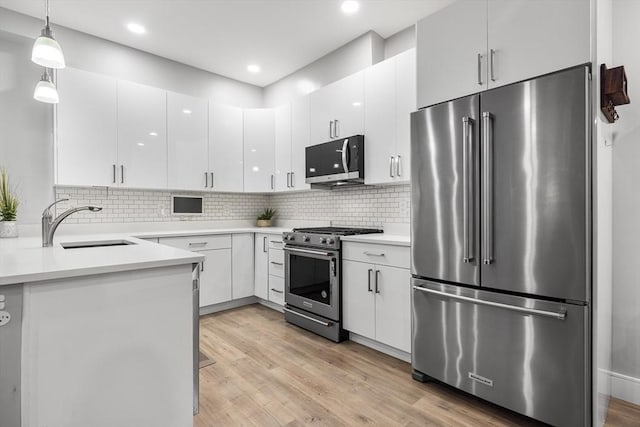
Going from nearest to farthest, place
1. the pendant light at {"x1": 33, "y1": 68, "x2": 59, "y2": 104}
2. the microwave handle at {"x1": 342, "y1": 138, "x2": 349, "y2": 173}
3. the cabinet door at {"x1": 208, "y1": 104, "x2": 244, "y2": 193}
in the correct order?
the pendant light at {"x1": 33, "y1": 68, "x2": 59, "y2": 104} → the microwave handle at {"x1": 342, "y1": 138, "x2": 349, "y2": 173} → the cabinet door at {"x1": 208, "y1": 104, "x2": 244, "y2": 193}

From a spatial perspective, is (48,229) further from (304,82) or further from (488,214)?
(304,82)

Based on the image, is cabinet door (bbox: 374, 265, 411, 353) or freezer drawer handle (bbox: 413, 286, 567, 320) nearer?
freezer drawer handle (bbox: 413, 286, 567, 320)

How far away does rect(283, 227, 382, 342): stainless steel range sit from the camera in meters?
2.96

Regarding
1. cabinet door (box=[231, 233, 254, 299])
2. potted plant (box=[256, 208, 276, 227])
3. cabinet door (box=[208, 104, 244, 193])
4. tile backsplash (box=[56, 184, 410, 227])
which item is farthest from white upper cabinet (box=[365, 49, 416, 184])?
potted plant (box=[256, 208, 276, 227])

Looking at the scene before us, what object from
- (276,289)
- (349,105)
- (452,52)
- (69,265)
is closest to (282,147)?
(349,105)

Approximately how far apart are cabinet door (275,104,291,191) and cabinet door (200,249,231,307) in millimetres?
1067

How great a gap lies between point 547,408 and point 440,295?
0.74 meters

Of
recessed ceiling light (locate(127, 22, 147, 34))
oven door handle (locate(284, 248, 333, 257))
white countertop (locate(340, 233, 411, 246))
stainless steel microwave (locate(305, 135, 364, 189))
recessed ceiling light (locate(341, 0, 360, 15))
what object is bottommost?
oven door handle (locate(284, 248, 333, 257))

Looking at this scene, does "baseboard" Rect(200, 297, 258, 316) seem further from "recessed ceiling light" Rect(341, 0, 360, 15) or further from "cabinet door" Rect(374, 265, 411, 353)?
"recessed ceiling light" Rect(341, 0, 360, 15)

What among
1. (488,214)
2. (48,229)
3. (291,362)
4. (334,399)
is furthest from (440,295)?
(48,229)

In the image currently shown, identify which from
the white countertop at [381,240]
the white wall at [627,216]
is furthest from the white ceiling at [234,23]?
the white countertop at [381,240]

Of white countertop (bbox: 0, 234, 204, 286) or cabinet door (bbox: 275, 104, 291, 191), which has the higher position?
cabinet door (bbox: 275, 104, 291, 191)

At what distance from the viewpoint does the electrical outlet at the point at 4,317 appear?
3.69ft

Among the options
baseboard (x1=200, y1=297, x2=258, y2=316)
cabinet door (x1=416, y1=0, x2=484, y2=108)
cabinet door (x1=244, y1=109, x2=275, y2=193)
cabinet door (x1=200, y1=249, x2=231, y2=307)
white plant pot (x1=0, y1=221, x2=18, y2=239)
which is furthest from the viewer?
cabinet door (x1=244, y1=109, x2=275, y2=193)
